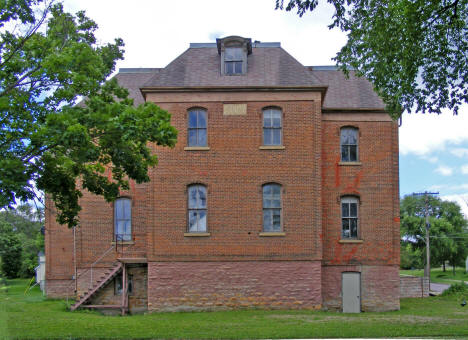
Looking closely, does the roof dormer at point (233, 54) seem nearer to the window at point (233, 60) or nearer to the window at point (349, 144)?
the window at point (233, 60)

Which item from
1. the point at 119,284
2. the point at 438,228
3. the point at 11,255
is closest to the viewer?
the point at 119,284

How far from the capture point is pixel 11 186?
1496cm

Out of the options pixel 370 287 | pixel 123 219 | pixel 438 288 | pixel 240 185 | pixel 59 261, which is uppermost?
pixel 240 185

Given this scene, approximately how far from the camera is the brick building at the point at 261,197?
24172 mm

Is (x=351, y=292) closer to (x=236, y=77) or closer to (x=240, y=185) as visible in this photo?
(x=240, y=185)

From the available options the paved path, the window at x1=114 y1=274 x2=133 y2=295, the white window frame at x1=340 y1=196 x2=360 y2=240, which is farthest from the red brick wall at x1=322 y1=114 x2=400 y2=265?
the paved path

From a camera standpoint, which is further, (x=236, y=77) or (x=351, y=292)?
(x=351, y=292)

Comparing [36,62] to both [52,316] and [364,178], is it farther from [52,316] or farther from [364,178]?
[364,178]

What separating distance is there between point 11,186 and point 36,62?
12.4ft

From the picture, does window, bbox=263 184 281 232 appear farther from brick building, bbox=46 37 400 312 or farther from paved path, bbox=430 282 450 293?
paved path, bbox=430 282 450 293

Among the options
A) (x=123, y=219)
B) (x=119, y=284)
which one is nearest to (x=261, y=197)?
(x=123, y=219)

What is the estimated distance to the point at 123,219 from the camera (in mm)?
27578

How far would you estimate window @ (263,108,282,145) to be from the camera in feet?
81.8

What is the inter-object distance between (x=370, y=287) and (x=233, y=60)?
11730mm
